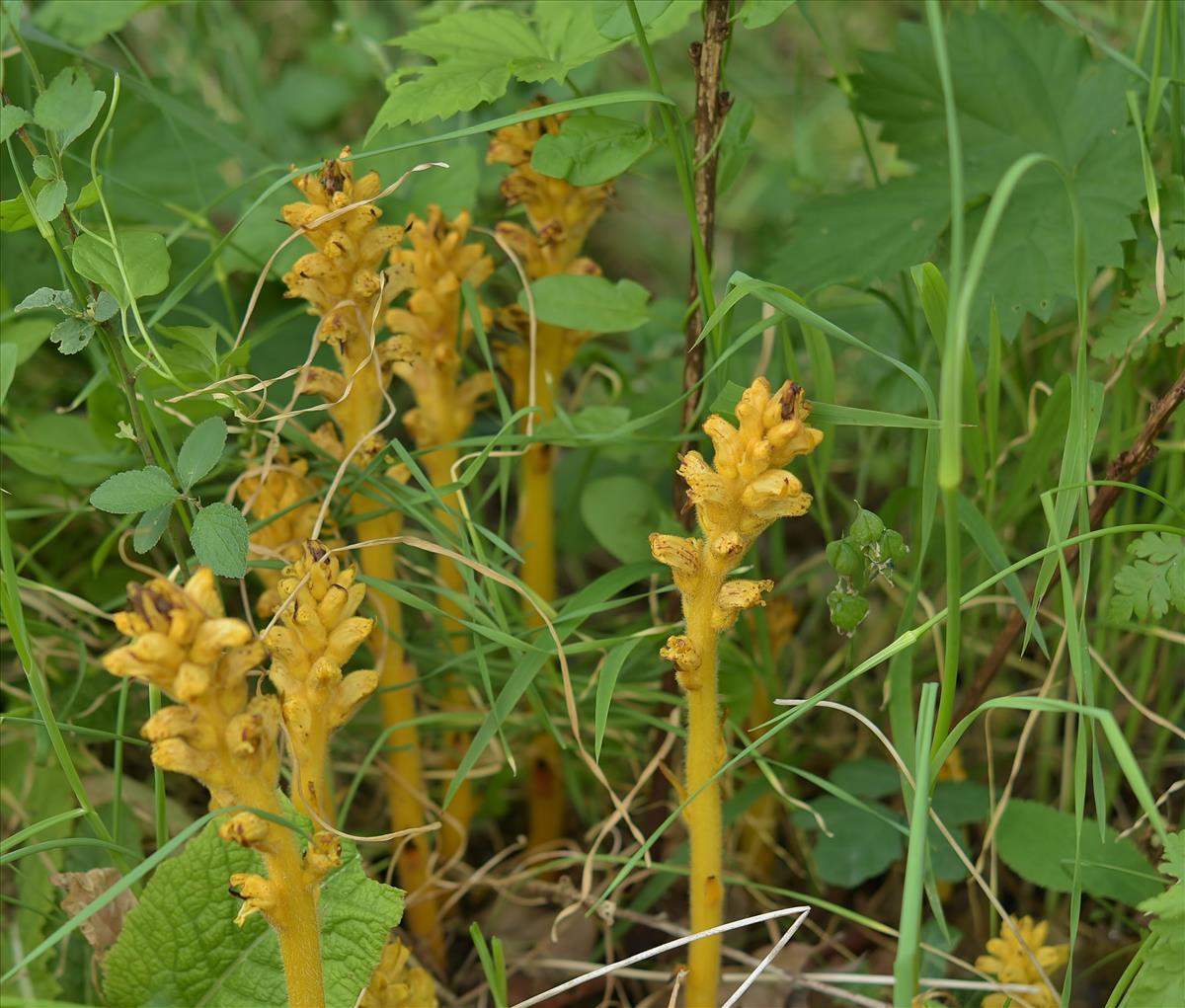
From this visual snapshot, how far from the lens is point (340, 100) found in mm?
3322

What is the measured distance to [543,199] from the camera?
1.68 meters

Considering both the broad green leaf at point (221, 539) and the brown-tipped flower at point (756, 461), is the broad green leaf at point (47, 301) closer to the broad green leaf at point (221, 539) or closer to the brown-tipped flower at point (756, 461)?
the broad green leaf at point (221, 539)

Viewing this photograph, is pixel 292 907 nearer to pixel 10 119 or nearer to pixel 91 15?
pixel 10 119

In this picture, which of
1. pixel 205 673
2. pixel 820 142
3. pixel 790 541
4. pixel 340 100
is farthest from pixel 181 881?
pixel 820 142

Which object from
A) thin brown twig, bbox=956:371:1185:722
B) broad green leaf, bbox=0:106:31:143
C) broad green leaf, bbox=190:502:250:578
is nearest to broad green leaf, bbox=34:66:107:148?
broad green leaf, bbox=0:106:31:143

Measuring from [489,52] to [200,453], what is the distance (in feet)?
2.10

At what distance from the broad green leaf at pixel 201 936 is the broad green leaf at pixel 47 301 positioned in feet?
1.89

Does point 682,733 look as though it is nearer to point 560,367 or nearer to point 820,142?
point 560,367

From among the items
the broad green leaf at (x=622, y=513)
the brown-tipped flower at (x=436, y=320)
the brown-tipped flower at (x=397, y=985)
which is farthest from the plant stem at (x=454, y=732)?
the brown-tipped flower at (x=397, y=985)

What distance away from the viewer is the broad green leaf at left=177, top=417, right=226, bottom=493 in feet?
4.25

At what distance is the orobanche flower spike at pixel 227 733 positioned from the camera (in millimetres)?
955

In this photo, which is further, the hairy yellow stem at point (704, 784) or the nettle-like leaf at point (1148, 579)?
the nettle-like leaf at point (1148, 579)

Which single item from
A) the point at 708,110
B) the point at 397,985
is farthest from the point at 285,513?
the point at 708,110

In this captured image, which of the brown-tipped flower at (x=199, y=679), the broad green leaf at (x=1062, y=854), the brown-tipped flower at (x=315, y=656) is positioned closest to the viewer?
the brown-tipped flower at (x=199, y=679)
